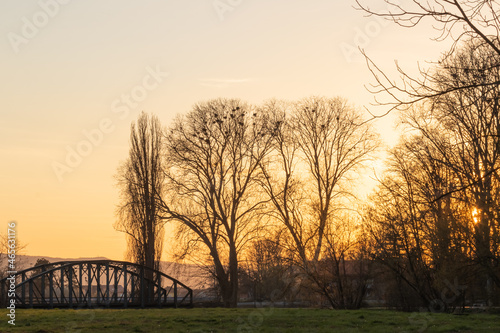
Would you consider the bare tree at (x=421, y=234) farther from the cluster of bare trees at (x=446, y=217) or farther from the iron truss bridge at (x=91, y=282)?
the iron truss bridge at (x=91, y=282)

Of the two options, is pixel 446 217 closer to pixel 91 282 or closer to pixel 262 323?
pixel 262 323

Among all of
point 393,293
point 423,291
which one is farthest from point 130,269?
point 423,291

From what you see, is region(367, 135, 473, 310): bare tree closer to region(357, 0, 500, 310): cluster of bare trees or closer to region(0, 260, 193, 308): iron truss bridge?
region(357, 0, 500, 310): cluster of bare trees

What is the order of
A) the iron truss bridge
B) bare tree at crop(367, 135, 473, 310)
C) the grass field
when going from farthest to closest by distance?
the iron truss bridge
bare tree at crop(367, 135, 473, 310)
the grass field

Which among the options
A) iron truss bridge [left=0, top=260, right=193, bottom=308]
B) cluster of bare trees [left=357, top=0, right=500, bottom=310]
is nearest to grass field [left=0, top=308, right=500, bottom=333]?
cluster of bare trees [left=357, top=0, right=500, bottom=310]

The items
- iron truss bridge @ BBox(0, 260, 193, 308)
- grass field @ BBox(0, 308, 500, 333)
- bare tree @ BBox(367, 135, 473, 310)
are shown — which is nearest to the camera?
grass field @ BBox(0, 308, 500, 333)

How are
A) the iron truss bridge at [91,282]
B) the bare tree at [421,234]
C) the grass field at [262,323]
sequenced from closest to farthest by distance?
1. the grass field at [262,323]
2. the bare tree at [421,234]
3. the iron truss bridge at [91,282]

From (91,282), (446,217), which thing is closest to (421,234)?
(446,217)

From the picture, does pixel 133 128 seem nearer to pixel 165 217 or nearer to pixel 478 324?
pixel 165 217

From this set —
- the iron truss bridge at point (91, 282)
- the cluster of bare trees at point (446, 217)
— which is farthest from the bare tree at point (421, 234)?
the iron truss bridge at point (91, 282)

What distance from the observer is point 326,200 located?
41.3 meters

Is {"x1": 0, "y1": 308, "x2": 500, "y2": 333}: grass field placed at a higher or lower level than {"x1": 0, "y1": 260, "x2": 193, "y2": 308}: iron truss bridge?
A: lower

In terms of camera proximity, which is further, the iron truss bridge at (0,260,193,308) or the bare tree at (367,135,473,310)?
the iron truss bridge at (0,260,193,308)

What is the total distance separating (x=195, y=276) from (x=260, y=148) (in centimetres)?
1177
